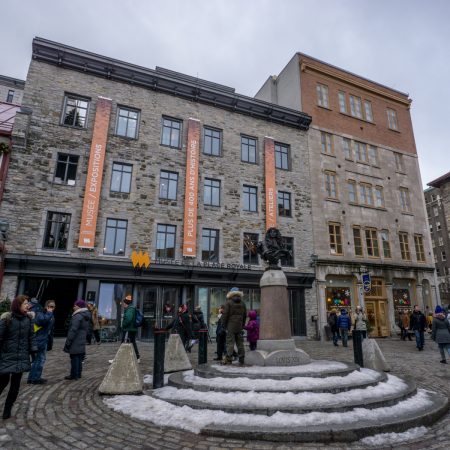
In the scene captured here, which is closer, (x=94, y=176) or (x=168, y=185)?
(x=94, y=176)

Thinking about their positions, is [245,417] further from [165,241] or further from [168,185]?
[168,185]

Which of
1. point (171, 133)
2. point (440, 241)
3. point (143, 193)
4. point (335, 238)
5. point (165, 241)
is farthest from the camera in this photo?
point (440, 241)

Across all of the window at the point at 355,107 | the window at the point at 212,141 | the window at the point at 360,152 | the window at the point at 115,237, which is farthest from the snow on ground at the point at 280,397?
the window at the point at 355,107

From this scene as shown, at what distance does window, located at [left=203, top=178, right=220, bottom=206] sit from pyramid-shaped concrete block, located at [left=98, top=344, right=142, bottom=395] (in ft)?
41.8

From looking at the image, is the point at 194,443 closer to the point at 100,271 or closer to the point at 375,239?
the point at 100,271

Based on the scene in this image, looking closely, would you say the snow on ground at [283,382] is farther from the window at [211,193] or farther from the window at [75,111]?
the window at [75,111]

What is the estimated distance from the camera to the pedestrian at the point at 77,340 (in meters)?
6.87

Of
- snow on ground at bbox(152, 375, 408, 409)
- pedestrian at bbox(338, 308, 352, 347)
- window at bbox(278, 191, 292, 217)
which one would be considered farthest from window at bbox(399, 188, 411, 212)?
snow on ground at bbox(152, 375, 408, 409)

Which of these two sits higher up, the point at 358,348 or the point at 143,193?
the point at 143,193

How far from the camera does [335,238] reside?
21141mm

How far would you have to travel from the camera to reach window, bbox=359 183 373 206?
2298 centimetres

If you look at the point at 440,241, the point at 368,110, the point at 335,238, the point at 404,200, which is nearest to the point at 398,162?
the point at 404,200

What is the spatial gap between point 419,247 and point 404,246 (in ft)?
4.68

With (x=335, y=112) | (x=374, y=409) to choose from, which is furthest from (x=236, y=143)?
(x=374, y=409)
